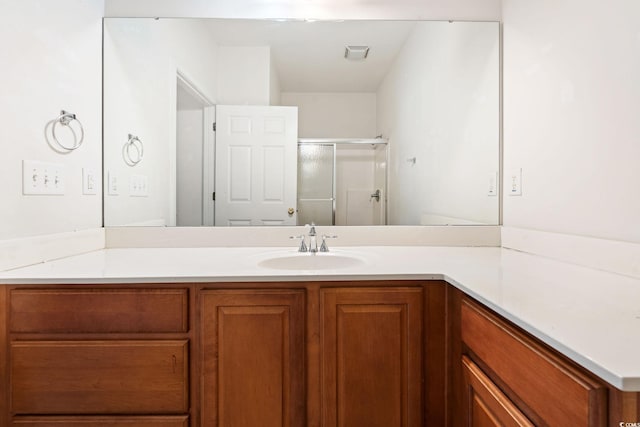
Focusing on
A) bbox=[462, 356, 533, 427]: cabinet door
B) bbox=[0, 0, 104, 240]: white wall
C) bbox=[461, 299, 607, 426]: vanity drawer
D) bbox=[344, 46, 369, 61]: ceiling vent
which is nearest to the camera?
bbox=[461, 299, 607, 426]: vanity drawer

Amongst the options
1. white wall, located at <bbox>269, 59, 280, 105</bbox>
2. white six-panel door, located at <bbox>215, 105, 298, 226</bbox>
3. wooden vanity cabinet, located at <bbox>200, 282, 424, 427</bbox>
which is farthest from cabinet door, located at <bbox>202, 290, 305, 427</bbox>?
white wall, located at <bbox>269, 59, 280, 105</bbox>

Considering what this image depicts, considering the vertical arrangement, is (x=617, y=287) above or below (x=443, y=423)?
above

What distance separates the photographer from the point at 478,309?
89 cm

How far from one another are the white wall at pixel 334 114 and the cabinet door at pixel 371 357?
2.92 ft

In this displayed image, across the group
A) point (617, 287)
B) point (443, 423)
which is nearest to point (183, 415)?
point (443, 423)

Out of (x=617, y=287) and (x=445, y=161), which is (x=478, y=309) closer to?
(x=617, y=287)

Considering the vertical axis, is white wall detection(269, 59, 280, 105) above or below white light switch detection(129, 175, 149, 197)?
above

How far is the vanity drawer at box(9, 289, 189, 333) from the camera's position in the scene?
1013mm

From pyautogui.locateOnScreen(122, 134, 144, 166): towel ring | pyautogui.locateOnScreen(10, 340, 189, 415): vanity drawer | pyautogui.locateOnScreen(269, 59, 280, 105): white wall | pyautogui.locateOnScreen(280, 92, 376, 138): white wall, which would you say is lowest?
pyautogui.locateOnScreen(10, 340, 189, 415): vanity drawer

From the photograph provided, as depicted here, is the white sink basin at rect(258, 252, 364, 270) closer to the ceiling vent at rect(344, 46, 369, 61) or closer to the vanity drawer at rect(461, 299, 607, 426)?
the vanity drawer at rect(461, 299, 607, 426)

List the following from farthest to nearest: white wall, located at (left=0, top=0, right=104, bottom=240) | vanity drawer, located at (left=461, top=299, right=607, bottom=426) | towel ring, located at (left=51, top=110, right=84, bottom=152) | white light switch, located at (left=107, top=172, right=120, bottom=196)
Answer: white light switch, located at (left=107, top=172, right=120, bottom=196) → towel ring, located at (left=51, top=110, right=84, bottom=152) → white wall, located at (left=0, top=0, right=104, bottom=240) → vanity drawer, located at (left=461, top=299, right=607, bottom=426)

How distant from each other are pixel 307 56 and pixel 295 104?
25 cm

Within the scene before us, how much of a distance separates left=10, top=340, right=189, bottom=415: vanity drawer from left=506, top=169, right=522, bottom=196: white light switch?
4.76ft

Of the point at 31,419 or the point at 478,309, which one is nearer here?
the point at 478,309
